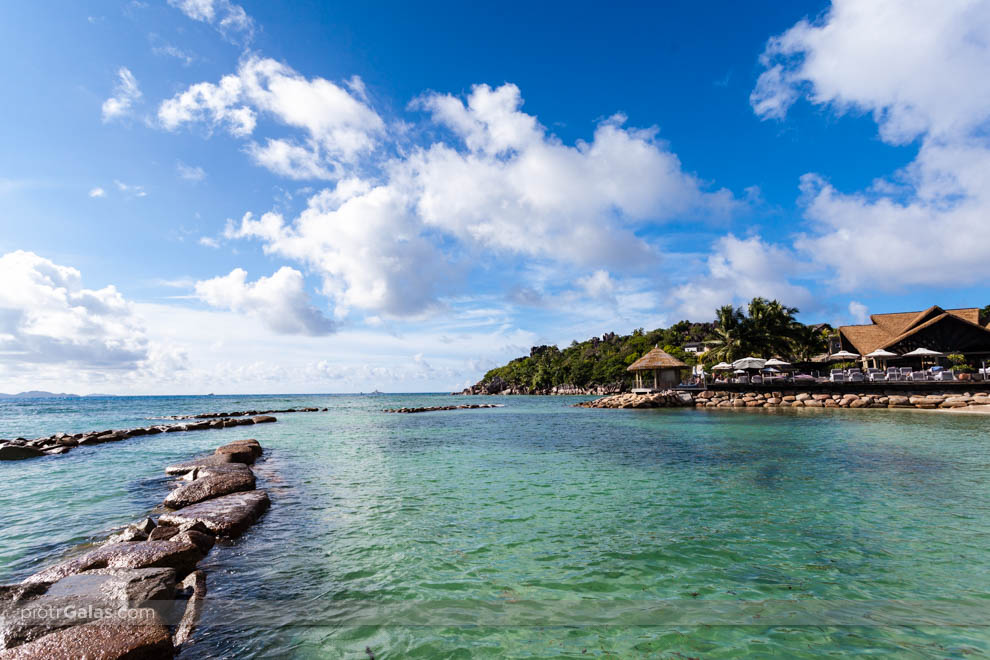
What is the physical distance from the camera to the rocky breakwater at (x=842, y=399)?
32.3 meters

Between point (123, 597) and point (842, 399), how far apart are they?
44.6 meters

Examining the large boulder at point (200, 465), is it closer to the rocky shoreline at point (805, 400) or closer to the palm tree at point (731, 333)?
the rocky shoreline at point (805, 400)

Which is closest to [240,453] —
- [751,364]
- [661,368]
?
[661,368]

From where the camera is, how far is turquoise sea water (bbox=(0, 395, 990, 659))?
4.70 metres

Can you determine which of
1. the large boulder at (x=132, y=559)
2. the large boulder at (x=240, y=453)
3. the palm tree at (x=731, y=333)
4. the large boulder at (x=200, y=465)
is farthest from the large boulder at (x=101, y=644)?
the palm tree at (x=731, y=333)

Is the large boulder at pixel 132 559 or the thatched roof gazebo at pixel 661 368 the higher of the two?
the thatched roof gazebo at pixel 661 368

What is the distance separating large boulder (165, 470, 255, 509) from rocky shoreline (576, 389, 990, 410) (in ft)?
130

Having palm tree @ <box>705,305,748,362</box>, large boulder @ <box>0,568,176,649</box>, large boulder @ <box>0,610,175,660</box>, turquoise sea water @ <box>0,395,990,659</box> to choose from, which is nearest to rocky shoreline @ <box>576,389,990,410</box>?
palm tree @ <box>705,305,748,362</box>

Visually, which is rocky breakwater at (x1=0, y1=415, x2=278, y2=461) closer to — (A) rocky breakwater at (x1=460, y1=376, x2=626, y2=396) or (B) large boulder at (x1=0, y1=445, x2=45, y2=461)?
(B) large boulder at (x1=0, y1=445, x2=45, y2=461)

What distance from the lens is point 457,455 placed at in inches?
704

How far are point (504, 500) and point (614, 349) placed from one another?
116m

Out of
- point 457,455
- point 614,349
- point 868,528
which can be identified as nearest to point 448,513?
point 868,528

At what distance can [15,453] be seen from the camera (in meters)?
19.2

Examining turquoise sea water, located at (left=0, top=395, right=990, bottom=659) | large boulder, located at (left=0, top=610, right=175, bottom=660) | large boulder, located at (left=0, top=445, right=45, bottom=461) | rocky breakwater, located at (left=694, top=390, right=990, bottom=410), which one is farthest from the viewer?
rocky breakwater, located at (left=694, top=390, right=990, bottom=410)
